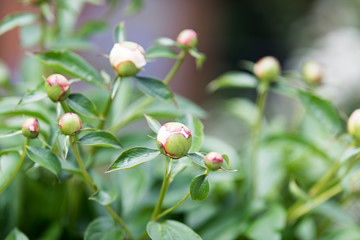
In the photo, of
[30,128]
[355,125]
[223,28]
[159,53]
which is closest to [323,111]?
[355,125]

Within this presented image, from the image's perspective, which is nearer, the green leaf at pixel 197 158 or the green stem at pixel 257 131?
the green leaf at pixel 197 158

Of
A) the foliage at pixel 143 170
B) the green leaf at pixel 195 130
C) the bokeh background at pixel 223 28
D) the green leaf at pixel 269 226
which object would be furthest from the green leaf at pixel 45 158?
the bokeh background at pixel 223 28

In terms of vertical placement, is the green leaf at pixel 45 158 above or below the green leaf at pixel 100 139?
below

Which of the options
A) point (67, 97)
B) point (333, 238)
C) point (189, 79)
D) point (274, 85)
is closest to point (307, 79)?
point (274, 85)

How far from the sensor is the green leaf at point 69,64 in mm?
373

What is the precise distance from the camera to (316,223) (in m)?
0.59

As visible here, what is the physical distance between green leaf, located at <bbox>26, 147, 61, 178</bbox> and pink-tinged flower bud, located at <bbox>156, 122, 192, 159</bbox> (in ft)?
0.28

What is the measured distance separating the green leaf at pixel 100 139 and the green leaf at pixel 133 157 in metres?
0.02

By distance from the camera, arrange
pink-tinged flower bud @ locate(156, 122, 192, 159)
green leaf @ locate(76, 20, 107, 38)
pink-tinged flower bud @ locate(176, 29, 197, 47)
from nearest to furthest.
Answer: pink-tinged flower bud @ locate(156, 122, 192, 159)
pink-tinged flower bud @ locate(176, 29, 197, 47)
green leaf @ locate(76, 20, 107, 38)

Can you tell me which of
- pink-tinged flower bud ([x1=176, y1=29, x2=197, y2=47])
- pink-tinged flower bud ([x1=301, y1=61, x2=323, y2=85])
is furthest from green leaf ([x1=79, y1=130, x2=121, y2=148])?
pink-tinged flower bud ([x1=301, y1=61, x2=323, y2=85])

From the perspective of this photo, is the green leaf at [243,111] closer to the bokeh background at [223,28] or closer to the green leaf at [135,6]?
the green leaf at [135,6]

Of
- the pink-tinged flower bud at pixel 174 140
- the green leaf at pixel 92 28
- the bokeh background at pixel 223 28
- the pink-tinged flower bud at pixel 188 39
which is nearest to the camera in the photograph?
the pink-tinged flower bud at pixel 174 140

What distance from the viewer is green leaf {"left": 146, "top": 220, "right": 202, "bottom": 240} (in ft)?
1.06

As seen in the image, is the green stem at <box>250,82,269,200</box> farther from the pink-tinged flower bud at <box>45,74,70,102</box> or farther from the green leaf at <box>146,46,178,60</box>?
the pink-tinged flower bud at <box>45,74,70,102</box>
